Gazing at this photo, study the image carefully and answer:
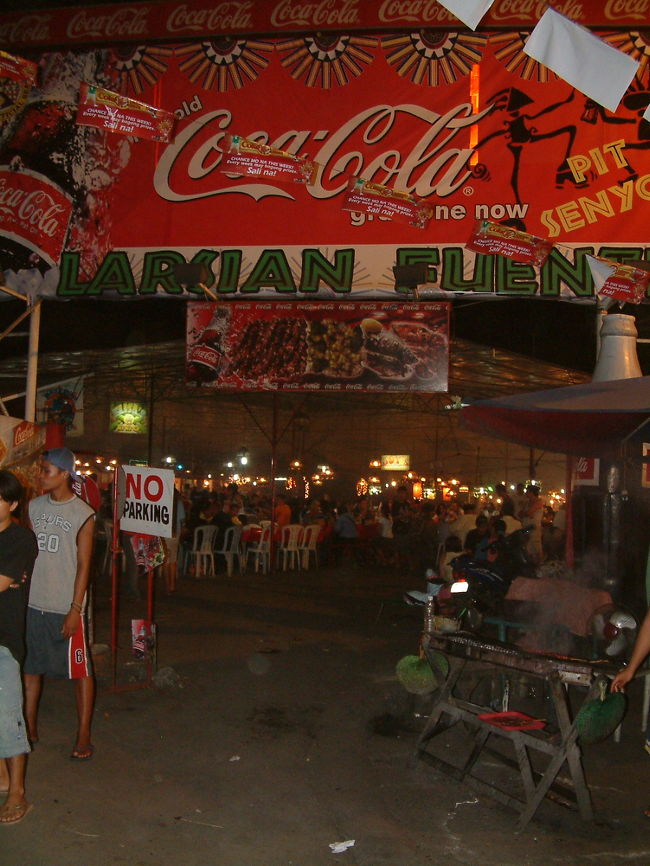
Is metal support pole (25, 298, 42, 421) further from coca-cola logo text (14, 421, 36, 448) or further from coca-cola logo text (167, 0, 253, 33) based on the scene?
coca-cola logo text (167, 0, 253, 33)

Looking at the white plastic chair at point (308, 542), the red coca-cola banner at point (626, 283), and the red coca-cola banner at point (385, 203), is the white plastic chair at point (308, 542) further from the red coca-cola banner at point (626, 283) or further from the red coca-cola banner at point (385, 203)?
the red coca-cola banner at point (626, 283)

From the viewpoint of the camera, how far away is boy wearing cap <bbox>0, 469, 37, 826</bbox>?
388cm

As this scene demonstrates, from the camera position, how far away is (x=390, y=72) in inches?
336

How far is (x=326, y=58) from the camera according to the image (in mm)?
8680

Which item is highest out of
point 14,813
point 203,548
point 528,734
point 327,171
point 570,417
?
point 327,171

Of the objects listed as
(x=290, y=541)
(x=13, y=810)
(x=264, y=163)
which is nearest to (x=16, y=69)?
(x=264, y=163)

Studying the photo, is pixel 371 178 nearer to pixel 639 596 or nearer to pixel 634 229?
pixel 634 229

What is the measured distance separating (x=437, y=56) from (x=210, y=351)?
4.04 metres

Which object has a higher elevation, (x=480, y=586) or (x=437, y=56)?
(x=437, y=56)

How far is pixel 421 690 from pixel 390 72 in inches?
254

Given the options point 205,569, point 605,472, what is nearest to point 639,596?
point 605,472

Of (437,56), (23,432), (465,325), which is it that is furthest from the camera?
(465,325)

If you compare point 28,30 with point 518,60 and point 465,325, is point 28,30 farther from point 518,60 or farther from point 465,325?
point 465,325

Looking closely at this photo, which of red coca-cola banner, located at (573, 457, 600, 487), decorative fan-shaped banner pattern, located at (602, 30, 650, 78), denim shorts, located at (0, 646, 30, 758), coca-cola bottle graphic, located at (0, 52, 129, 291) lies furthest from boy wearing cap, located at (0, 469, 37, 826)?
decorative fan-shaped banner pattern, located at (602, 30, 650, 78)
